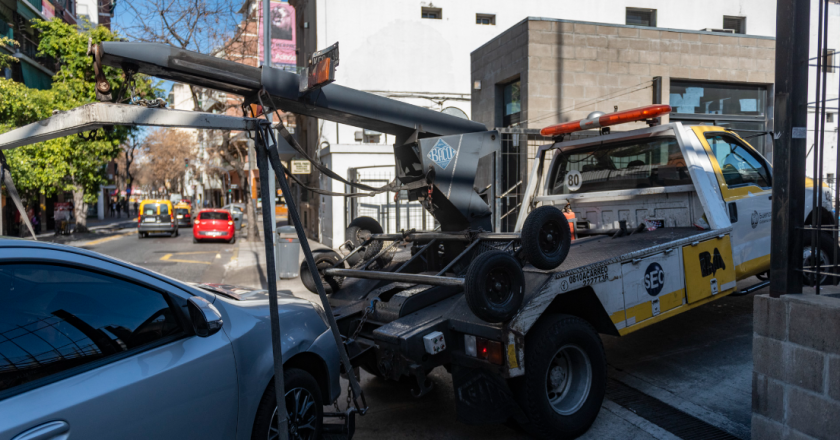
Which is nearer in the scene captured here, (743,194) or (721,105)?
(743,194)

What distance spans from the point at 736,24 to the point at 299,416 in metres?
25.2

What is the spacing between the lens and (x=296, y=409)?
3.45 metres

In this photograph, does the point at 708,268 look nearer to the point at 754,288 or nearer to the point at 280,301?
the point at 754,288

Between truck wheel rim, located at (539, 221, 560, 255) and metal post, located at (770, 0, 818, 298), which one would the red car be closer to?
truck wheel rim, located at (539, 221, 560, 255)

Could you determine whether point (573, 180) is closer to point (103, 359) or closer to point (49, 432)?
point (103, 359)

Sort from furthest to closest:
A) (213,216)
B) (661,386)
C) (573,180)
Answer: (213,216) < (573,180) < (661,386)

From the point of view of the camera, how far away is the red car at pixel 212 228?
2473cm

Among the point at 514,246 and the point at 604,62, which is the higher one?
the point at 604,62

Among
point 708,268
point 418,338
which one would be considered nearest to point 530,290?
point 418,338

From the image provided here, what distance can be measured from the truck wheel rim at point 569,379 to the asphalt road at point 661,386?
0.30 m

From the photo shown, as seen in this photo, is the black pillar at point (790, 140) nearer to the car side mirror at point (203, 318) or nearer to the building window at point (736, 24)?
the car side mirror at point (203, 318)

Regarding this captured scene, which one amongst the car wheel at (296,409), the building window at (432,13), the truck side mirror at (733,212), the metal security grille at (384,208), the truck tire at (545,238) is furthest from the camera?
the building window at (432,13)

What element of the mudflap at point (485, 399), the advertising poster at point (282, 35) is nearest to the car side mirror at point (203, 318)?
the mudflap at point (485, 399)

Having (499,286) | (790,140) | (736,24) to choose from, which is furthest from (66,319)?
(736,24)
